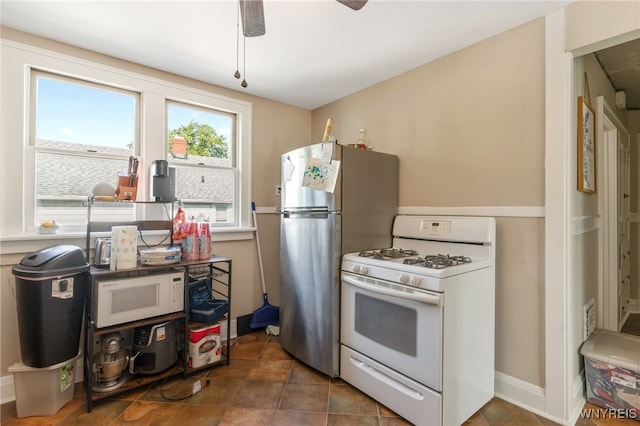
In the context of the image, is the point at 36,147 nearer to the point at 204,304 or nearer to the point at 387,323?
the point at 204,304

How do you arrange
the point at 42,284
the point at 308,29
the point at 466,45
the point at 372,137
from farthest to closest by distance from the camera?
the point at 372,137 < the point at 466,45 < the point at 308,29 < the point at 42,284

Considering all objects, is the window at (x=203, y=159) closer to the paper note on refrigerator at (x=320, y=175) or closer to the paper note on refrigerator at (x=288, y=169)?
the paper note on refrigerator at (x=288, y=169)

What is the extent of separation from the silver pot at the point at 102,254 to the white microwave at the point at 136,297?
18 cm

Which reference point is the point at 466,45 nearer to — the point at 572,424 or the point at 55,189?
the point at 572,424

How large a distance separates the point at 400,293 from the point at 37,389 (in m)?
2.18

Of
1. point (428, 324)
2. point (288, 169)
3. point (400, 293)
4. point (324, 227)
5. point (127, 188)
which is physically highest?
point (288, 169)

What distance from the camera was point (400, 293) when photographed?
67.6 inches

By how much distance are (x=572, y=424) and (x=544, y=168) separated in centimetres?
145

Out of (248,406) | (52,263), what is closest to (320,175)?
(248,406)

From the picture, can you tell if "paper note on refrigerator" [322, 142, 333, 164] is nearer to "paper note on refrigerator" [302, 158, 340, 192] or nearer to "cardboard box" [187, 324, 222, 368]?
"paper note on refrigerator" [302, 158, 340, 192]

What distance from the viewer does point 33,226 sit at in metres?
2.04

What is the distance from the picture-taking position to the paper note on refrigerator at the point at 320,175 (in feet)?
6.99

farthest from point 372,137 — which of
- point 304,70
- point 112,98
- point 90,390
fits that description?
point 90,390

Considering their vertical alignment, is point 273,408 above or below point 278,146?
below
